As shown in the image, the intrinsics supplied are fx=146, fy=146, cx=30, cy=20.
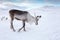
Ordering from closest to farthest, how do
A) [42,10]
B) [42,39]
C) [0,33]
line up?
1. [42,39]
2. [0,33]
3. [42,10]

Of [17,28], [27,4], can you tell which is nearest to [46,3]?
[27,4]

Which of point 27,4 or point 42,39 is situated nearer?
point 42,39

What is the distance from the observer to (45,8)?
2812mm

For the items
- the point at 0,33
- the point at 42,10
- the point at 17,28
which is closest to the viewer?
the point at 0,33

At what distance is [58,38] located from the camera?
1.62m

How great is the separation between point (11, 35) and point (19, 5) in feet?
4.14

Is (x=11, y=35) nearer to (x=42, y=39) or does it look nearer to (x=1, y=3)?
(x=42, y=39)

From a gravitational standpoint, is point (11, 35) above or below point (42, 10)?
below

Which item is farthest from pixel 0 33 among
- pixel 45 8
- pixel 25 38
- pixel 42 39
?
pixel 45 8

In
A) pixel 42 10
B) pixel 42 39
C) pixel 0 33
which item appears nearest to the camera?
pixel 42 39

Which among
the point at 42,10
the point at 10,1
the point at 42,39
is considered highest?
the point at 10,1

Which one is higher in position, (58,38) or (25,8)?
(25,8)

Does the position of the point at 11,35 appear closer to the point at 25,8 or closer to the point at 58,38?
the point at 58,38

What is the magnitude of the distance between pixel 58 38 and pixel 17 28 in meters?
0.58
